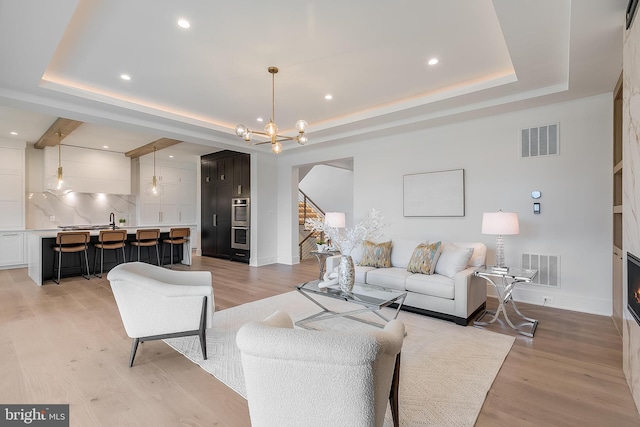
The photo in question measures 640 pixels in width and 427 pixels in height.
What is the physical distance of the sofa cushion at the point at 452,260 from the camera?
369cm

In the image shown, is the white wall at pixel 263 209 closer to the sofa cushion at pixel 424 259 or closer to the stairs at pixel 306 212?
the stairs at pixel 306 212

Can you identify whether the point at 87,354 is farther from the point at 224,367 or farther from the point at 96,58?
the point at 96,58

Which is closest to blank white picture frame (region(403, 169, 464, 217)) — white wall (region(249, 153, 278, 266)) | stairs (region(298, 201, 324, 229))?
white wall (region(249, 153, 278, 266))

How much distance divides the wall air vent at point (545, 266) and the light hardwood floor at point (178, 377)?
41 centimetres

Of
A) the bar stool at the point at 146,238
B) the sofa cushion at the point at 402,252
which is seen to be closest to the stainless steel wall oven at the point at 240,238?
the bar stool at the point at 146,238

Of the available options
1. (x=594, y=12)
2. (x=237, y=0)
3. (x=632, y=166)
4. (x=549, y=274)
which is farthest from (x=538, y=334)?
(x=237, y=0)

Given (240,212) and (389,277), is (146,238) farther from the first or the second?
(389,277)

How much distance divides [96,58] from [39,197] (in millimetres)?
6319

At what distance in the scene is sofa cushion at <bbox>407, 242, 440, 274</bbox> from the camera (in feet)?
12.8

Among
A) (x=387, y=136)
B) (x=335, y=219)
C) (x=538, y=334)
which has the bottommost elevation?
(x=538, y=334)

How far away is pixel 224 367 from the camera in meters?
2.49

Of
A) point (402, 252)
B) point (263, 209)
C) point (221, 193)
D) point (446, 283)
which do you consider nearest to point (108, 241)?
point (221, 193)

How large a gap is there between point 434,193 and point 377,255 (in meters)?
1.59

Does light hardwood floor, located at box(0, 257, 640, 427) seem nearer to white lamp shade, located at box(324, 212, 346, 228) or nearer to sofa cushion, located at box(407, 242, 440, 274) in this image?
sofa cushion, located at box(407, 242, 440, 274)
